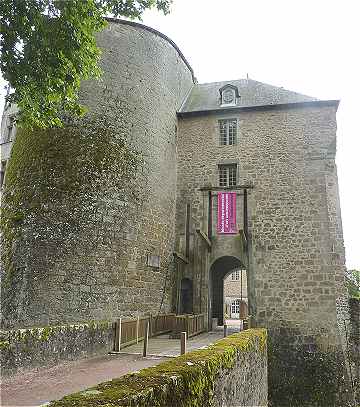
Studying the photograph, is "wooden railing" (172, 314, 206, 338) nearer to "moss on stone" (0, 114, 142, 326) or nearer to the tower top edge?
"moss on stone" (0, 114, 142, 326)

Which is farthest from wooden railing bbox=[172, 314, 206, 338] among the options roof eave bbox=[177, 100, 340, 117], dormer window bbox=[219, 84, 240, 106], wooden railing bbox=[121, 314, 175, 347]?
dormer window bbox=[219, 84, 240, 106]

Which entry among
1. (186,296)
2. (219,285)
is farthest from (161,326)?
(219,285)

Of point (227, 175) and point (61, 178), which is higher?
point (227, 175)

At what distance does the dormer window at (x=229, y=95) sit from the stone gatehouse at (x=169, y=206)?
2.4 inches

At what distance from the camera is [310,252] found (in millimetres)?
13094

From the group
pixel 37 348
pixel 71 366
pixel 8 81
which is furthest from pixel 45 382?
pixel 8 81

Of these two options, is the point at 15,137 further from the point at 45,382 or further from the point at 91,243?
the point at 45,382

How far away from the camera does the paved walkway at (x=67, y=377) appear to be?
505cm

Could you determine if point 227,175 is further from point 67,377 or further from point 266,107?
point 67,377

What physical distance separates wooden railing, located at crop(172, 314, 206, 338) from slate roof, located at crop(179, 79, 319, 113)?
851 cm

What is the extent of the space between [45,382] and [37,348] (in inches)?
28.9

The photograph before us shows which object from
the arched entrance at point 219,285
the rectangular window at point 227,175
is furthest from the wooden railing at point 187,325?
the arched entrance at point 219,285

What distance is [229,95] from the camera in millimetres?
16141

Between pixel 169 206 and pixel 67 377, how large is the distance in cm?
872
